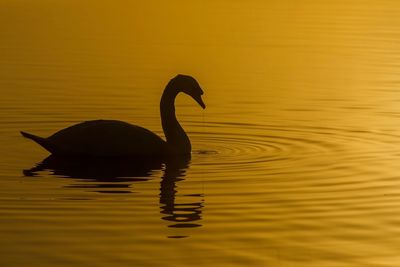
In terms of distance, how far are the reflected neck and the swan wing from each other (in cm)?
47

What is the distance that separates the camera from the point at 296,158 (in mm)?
17766

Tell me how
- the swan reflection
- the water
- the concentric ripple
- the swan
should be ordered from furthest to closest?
the swan
the concentric ripple
the swan reflection
the water

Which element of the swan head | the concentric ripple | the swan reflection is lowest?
the swan reflection

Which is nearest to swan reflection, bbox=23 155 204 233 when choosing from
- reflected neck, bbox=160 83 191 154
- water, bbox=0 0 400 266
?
water, bbox=0 0 400 266

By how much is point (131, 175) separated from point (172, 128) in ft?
7.28

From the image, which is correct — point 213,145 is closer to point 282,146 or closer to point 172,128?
point 172,128

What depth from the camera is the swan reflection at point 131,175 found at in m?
14.1

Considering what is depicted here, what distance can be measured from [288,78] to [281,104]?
13.4 ft

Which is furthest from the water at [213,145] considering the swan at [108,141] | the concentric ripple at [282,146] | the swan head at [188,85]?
the swan head at [188,85]

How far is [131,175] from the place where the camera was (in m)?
16.5

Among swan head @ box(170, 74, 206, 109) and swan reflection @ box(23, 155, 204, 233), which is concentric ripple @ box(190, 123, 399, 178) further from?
swan head @ box(170, 74, 206, 109)

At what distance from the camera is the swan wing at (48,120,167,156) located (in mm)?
17484

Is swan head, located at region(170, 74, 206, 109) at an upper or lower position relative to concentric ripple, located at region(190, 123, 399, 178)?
upper

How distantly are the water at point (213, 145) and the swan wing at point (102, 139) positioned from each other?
0.36 meters
